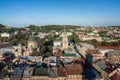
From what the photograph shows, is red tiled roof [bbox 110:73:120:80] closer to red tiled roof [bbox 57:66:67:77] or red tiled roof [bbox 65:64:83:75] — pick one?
red tiled roof [bbox 65:64:83:75]

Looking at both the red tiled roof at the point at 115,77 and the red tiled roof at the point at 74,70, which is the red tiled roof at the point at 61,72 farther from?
the red tiled roof at the point at 115,77

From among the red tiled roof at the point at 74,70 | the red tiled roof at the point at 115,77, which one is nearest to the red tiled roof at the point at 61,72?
the red tiled roof at the point at 74,70

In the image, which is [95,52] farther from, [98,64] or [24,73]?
[24,73]

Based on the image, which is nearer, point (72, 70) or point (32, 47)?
point (72, 70)

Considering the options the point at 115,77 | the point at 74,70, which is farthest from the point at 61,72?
the point at 115,77

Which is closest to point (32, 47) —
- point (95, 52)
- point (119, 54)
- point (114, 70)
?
point (95, 52)

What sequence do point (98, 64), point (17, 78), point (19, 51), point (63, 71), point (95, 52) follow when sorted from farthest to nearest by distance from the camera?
point (95, 52) < point (19, 51) < point (98, 64) < point (63, 71) < point (17, 78)

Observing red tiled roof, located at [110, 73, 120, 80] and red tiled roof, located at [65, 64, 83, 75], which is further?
red tiled roof, located at [65, 64, 83, 75]

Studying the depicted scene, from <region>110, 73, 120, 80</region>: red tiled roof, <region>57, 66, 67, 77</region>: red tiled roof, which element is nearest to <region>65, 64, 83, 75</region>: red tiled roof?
<region>57, 66, 67, 77</region>: red tiled roof

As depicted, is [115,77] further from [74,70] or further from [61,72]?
[61,72]

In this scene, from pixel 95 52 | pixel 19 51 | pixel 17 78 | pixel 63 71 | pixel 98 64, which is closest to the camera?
pixel 17 78

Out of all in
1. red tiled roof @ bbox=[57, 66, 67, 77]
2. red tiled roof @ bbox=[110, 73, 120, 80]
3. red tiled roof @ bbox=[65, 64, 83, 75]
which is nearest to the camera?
red tiled roof @ bbox=[110, 73, 120, 80]
